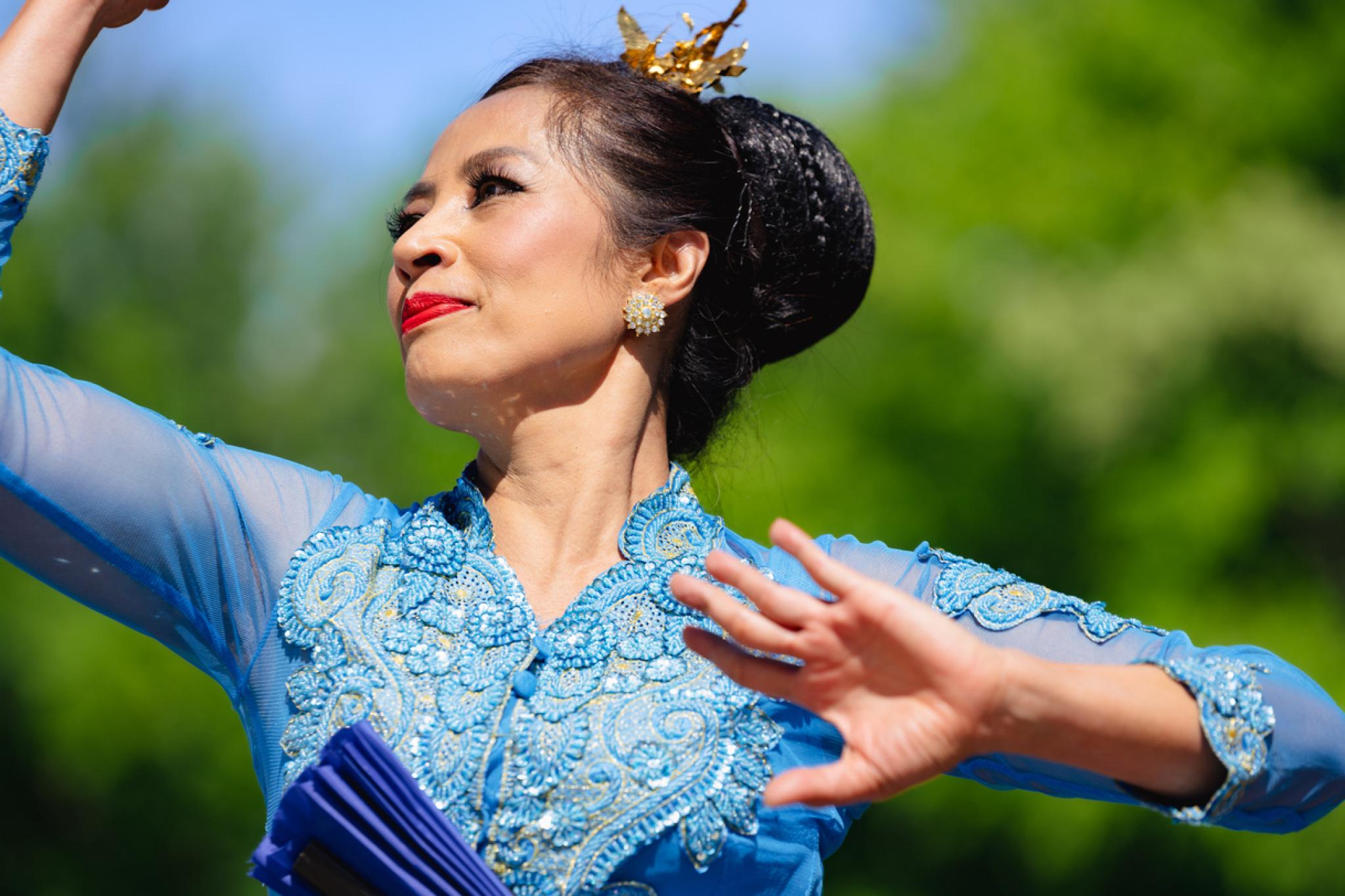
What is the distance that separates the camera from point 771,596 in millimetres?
1463

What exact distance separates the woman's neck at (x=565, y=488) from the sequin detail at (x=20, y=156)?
2.32ft

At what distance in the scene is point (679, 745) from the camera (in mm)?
1822

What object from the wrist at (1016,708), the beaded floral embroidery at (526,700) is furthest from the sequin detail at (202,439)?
the wrist at (1016,708)

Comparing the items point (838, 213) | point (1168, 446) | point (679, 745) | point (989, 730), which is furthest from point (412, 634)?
point (1168, 446)

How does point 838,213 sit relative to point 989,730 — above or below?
above

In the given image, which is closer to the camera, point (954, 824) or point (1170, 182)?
point (954, 824)

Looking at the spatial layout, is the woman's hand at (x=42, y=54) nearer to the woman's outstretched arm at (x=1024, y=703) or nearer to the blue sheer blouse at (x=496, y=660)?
the blue sheer blouse at (x=496, y=660)

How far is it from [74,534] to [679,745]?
78 cm

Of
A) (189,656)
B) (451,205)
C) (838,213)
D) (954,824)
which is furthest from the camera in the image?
(954,824)

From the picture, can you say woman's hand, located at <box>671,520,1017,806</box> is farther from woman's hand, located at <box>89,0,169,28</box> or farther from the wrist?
woman's hand, located at <box>89,0,169,28</box>

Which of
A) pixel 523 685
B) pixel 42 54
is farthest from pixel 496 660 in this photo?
pixel 42 54

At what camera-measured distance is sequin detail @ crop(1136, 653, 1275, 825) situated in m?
1.63

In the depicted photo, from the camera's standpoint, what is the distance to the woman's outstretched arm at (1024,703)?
1.44 metres

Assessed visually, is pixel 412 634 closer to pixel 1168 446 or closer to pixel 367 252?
pixel 1168 446
